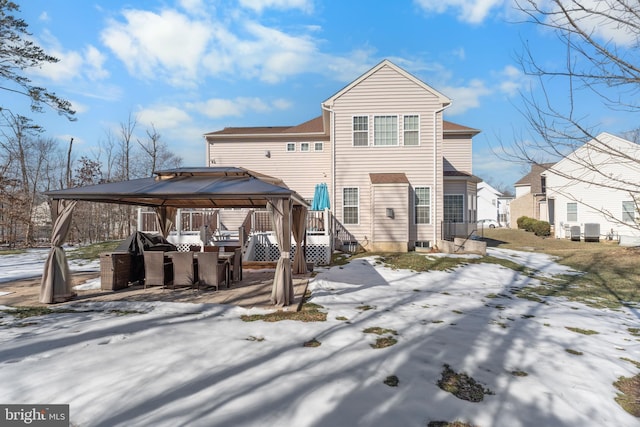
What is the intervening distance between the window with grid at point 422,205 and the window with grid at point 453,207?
2.03 m

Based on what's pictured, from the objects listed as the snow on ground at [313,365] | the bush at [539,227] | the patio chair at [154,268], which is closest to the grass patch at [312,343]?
the snow on ground at [313,365]

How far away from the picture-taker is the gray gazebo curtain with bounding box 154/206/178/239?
34.9 ft

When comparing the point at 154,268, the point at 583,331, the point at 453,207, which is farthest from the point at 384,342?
the point at 453,207

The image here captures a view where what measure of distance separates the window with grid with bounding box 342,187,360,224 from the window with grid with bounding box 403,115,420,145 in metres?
3.30

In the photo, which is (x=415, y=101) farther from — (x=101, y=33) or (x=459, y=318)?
(x=101, y=33)

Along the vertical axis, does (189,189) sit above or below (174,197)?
above

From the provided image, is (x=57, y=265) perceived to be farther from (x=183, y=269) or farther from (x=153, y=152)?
(x=153, y=152)

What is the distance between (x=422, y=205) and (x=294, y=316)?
34.8 ft

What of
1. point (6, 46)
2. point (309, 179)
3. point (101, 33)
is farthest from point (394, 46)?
point (6, 46)

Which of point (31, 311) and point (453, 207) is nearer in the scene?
point (31, 311)

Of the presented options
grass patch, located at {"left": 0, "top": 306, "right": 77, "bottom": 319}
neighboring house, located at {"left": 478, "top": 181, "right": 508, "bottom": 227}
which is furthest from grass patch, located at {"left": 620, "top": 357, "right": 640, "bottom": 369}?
neighboring house, located at {"left": 478, "top": 181, "right": 508, "bottom": 227}

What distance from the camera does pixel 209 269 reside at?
7.45m

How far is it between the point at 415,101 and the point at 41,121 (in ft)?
49.9

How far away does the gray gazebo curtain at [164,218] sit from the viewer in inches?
418
